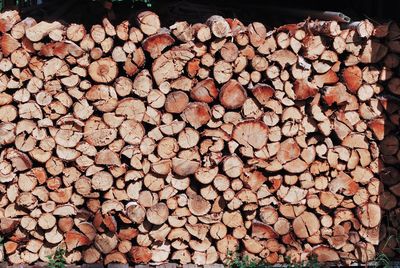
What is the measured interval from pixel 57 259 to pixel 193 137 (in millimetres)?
1339

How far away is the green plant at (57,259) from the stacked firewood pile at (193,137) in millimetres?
51

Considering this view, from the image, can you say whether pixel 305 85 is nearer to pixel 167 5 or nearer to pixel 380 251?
pixel 380 251

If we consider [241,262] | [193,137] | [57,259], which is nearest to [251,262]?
[241,262]

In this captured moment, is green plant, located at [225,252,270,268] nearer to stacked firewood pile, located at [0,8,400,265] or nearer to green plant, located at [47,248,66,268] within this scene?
stacked firewood pile, located at [0,8,400,265]

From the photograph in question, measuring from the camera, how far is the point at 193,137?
15.7 ft

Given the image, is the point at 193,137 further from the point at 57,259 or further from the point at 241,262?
the point at 57,259

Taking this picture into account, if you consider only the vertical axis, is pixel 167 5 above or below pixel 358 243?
above

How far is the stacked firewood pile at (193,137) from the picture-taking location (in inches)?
188

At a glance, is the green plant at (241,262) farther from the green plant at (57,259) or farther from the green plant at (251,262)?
the green plant at (57,259)

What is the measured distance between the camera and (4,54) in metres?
4.82

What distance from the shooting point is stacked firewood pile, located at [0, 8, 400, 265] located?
478cm

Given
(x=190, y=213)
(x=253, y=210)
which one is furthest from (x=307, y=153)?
(x=190, y=213)

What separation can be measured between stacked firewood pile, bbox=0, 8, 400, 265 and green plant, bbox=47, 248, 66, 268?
51 millimetres

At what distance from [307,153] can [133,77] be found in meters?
1.36
